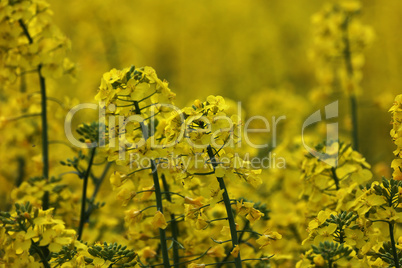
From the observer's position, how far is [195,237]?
3.43 metres

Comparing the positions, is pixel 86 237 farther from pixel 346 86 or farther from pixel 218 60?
pixel 218 60

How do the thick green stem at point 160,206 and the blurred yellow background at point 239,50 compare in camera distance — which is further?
the blurred yellow background at point 239,50

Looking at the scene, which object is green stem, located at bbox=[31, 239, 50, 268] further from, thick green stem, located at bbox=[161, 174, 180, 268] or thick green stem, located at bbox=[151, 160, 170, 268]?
thick green stem, located at bbox=[161, 174, 180, 268]

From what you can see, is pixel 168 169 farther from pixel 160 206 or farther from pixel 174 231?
pixel 174 231

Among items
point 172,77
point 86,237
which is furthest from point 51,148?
point 172,77

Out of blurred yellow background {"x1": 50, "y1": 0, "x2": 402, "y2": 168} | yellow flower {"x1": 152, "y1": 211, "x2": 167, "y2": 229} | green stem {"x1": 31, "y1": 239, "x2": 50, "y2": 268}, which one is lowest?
green stem {"x1": 31, "y1": 239, "x2": 50, "y2": 268}

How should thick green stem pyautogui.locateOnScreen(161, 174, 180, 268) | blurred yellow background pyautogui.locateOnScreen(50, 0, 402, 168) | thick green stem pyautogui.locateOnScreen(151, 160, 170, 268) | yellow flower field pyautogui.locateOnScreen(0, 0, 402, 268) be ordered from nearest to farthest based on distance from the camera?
yellow flower field pyautogui.locateOnScreen(0, 0, 402, 268), thick green stem pyautogui.locateOnScreen(151, 160, 170, 268), thick green stem pyautogui.locateOnScreen(161, 174, 180, 268), blurred yellow background pyautogui.locateOnScreen(50, 0, 402, 168)

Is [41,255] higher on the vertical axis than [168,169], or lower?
lower

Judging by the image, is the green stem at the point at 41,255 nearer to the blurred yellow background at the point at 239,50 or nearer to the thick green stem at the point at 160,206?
the thick green stem at the point at 160,206

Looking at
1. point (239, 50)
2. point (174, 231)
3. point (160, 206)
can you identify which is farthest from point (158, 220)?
point (239, 50)

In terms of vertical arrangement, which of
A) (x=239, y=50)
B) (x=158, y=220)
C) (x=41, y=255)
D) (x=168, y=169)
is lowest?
(x=41, y=255)

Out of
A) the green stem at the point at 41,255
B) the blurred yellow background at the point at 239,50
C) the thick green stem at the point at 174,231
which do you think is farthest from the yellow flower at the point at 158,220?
the blurred yellow background at the point at 239,50

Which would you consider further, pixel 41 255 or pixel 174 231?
pixel 174 231

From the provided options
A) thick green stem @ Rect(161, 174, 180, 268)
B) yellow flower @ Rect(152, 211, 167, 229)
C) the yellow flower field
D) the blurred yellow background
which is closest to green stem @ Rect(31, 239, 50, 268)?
the yellow flower field
